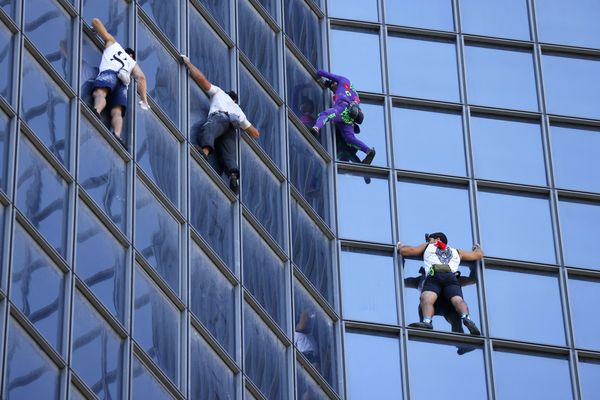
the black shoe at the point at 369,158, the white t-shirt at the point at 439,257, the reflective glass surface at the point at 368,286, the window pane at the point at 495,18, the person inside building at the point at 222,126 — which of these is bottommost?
the reflective glass surface at the point at 368,286

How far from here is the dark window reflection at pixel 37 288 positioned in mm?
29719

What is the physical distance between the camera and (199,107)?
36.9 metres

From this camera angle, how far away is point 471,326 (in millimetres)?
38312

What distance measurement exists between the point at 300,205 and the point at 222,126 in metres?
2.62

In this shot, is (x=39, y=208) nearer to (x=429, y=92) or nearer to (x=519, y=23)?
(x=429, y=92)

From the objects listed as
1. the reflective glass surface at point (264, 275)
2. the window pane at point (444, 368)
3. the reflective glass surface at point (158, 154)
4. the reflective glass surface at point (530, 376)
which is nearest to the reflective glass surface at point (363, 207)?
the window pane at point (444, 368)

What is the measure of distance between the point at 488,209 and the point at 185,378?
9483mm

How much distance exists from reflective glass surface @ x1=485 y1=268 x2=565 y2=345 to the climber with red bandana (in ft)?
1.81

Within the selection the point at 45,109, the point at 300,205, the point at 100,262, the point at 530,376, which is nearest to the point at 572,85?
the point at 530,376

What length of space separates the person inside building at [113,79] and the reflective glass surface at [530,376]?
28.6 ft

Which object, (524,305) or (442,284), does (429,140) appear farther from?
(524,305)

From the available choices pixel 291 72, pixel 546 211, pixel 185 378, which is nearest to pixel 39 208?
pixel 185 378

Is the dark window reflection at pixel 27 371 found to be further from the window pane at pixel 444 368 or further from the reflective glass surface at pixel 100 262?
the window pane at pixel 444 368

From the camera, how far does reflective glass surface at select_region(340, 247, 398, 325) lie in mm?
38250
